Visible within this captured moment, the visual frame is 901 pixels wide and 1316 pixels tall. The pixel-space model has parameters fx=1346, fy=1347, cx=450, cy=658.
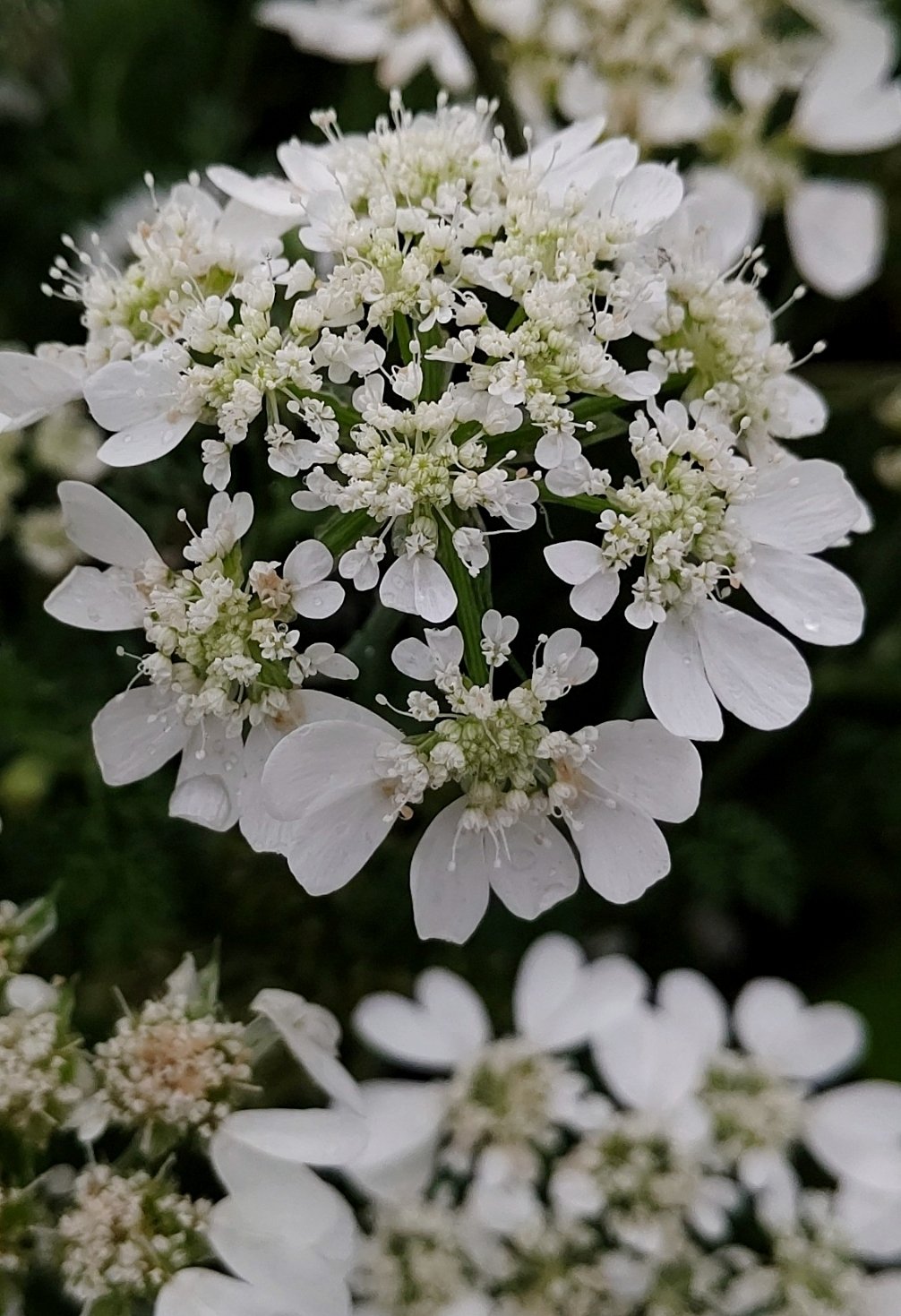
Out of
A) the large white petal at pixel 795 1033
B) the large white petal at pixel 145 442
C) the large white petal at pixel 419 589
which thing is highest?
the large white petal at pixel 145 442

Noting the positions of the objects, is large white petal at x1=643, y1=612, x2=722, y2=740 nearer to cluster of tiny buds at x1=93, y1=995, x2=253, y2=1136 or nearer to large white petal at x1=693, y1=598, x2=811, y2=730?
large white petal at x1=693, y1=598, x2=811, y2=730

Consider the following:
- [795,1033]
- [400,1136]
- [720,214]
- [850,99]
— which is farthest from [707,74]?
[400,1136]

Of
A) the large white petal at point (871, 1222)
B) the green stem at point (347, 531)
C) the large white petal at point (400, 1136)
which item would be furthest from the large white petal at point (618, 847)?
the large white petal at point (871, 1222)

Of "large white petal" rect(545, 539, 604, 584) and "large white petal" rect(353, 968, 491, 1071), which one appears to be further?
"large white petal" rect(353, 968, 491, 1071)

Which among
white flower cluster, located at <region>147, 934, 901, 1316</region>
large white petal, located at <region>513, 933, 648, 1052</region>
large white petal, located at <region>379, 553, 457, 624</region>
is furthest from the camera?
large white petal, located at <region>513, 933, 648, 1052</region>

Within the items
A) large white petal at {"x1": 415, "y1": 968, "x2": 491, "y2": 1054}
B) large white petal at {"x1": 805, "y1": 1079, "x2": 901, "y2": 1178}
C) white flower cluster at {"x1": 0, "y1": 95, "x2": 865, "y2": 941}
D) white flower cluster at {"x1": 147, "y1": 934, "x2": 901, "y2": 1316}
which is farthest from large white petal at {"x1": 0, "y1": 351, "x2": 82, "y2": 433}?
large white petal at {"x1": 805, "y1": 1079, "x2": 901, "y2": 1178}

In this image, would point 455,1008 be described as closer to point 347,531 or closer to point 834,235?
point 347,531

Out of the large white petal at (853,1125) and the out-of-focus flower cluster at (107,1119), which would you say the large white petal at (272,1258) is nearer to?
the out-of-focus flower cluster at (107,1119)
